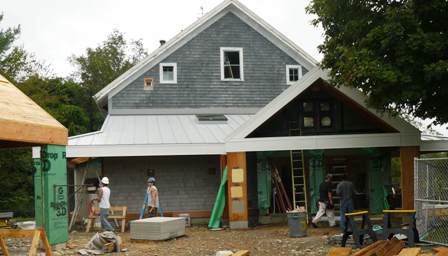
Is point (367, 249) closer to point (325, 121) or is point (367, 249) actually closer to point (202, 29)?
point (325, 121)

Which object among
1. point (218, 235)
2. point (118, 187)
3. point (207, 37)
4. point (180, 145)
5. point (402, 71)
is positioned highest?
point (207, 37)

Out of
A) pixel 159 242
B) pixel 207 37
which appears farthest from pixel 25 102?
pixel 207 37

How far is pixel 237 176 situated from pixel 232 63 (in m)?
7.62

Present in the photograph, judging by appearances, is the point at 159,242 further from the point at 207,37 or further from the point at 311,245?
the point at 207,37

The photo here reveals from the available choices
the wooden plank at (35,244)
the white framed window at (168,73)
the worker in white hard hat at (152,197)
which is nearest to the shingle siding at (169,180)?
the worker in white hard hat at (152,197)

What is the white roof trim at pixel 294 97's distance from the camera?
1792 cm

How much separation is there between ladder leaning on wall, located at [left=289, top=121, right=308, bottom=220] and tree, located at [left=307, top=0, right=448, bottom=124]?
5.18 meters

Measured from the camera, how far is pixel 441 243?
12.8m

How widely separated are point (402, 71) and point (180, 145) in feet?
26.8

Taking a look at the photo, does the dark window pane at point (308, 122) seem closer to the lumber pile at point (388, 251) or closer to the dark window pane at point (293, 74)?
the dark window pane at point (293, 74)

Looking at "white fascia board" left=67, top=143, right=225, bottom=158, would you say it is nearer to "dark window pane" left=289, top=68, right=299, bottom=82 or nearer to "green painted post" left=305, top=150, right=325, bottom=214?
"green painted post" left=305, top=150, right=325, bottom=214

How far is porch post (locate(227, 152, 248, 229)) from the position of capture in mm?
18344

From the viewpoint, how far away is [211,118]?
2300 cm

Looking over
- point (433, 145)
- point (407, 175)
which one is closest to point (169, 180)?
point (407, 175)
